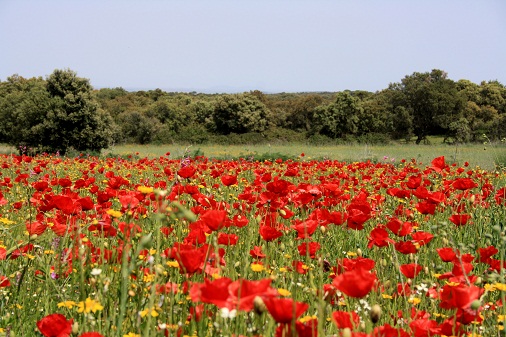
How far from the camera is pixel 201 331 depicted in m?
1.49

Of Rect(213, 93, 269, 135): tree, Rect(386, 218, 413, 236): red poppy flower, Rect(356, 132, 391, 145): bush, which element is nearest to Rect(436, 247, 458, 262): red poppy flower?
Rect(386, 218, 413, 236): red poppy flower

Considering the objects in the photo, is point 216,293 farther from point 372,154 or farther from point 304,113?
point 304,113

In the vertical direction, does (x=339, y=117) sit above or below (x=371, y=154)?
above

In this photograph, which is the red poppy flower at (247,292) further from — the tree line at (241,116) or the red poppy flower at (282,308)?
the tree line at (241,116)

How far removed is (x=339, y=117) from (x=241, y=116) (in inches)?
457

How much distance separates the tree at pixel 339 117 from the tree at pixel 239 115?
707cm

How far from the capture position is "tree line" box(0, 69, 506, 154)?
27750 millimetres

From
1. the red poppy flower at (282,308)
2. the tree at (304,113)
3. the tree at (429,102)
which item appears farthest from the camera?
the tree at (304,113)

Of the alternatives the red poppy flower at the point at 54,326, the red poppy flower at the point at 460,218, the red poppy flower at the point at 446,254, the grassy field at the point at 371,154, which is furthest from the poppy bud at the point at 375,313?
the grassy field at the point at 371,154

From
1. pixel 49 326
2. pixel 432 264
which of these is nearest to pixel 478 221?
pixel 432 264

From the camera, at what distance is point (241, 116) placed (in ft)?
193

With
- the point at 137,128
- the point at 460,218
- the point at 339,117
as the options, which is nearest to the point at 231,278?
the point at 460,218

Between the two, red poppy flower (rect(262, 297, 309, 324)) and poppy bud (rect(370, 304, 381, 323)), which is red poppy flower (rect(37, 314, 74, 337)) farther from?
poppy bud (rect(370, 304, 381, 323))

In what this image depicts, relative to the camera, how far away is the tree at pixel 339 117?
55.7m
